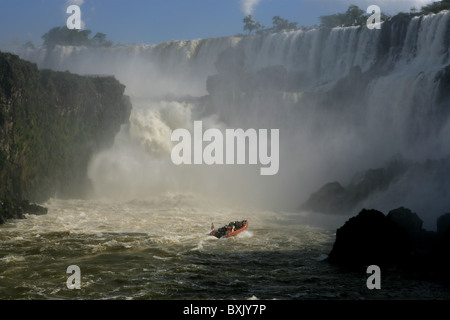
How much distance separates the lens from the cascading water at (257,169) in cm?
2167

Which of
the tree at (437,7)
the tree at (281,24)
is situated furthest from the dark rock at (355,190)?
the tree at (281,24)

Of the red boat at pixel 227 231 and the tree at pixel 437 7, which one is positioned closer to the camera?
the red boat at pixel 227 231

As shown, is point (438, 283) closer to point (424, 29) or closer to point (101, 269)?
point (101, 269)

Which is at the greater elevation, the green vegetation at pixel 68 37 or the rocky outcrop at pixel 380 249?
the green vegetation at pixel 68 37

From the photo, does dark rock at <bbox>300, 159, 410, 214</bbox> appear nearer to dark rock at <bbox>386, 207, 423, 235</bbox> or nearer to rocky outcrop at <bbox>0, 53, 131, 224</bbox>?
dark rock at <bbox>386, 207, 423, 235</bbox>

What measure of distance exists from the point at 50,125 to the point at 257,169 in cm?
2160

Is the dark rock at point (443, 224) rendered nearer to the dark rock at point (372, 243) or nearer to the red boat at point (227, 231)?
the dark rock at point (372, 243)

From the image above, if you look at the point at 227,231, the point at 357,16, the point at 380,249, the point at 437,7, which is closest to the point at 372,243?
the point at 380,249

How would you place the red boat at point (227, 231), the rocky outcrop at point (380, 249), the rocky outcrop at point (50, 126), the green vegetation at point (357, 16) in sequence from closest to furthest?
1. the rocky outcrop at point (380, 249)
2. the red boat at point (227, 231)
3. the rocky outcrop at point (50, 126)
4. the green vegetation at point (357, 16)

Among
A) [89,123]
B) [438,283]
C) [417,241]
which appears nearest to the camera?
[438,283]

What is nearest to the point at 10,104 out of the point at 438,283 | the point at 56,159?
the point at 56,159

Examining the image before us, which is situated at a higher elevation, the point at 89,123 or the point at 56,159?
the point at 89,123
